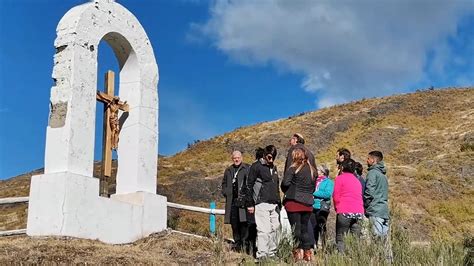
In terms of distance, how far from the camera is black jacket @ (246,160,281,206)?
25.6 ft

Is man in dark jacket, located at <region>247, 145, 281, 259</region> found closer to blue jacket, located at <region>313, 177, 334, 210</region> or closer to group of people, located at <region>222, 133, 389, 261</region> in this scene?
group of people, located at <region>222, 133, 389, 261</region>

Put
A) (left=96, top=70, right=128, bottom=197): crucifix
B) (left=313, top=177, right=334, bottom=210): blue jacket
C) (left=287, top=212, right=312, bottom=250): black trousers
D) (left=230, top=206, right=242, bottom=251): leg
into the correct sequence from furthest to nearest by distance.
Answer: (left=96, top=70, right=128, bottom=197): crucifix < (left=230, top=206, right=242, bottom=251): leg < (left=313, top=177, right=334, bottom=210): blue jacket < (left=287, top=212, right=312, bottom=250): black trousers

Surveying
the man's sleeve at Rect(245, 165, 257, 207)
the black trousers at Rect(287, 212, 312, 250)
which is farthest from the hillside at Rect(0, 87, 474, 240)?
A: the black trousers at Rect(287, 212, 312, 250)

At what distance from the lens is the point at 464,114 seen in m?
37.4

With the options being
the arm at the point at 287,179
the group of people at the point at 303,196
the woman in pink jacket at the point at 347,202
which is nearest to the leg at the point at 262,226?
the group of people at the point at 303,196

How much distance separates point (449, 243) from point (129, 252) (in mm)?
4666

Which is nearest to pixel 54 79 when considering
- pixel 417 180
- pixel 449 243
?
pixel 449 243

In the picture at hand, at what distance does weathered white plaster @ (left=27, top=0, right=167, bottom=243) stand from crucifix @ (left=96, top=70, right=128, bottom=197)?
0.72 feet

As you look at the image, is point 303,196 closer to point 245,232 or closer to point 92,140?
point 245,232

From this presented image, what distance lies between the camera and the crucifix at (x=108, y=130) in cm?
1014

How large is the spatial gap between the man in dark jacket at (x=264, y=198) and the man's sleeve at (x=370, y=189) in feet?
4.01

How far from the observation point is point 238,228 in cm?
927

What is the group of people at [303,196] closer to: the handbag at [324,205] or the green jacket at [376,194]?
the green jacket at [376,194]

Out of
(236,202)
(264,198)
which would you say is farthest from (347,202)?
(236,202)
